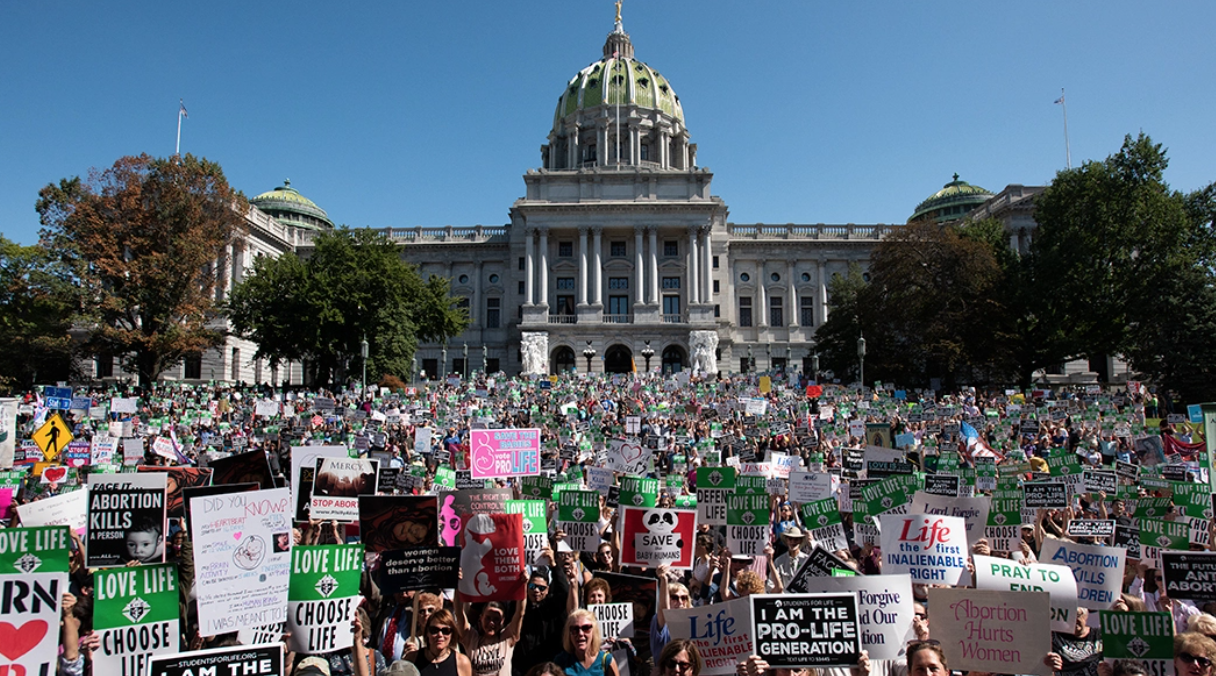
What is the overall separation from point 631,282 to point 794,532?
54.0m

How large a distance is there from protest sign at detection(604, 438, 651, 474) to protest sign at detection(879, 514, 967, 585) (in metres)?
7.72

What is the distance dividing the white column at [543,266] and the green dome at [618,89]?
70.4ft

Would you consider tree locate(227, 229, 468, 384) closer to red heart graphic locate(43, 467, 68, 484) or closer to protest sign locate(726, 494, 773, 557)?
red heart graphic locate(43, 467, 68, 484)

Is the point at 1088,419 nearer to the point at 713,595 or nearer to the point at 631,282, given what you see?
the point at 713,595

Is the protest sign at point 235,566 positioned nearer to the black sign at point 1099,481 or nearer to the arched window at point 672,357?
the black sign at point 1099,481

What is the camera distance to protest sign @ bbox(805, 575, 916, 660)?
207 inches

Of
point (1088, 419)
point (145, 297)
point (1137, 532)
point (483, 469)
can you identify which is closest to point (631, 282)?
point (145, 297)

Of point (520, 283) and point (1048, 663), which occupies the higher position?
point (520, 283)

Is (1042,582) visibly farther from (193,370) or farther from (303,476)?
(193,370)

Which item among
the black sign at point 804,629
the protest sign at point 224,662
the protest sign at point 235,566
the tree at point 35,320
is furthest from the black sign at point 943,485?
the tree at point 35,320

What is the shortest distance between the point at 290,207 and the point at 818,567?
270 feet

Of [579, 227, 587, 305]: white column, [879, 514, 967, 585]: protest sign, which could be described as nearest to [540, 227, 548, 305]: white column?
[579, 227, 587, 305]: white column

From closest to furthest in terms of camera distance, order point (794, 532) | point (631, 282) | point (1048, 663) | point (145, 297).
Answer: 1. point (1048, 663)
2. point (794, 532)
3. point (145, 297)
4. point (631, 282)

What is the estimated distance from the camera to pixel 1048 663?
5.00m
